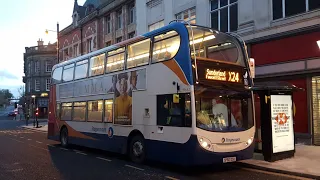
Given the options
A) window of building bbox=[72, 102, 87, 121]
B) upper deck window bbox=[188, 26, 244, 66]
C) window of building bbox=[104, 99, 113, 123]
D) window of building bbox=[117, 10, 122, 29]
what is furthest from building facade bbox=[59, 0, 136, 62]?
upper deck window bbox=[188, 26, 244, 66]

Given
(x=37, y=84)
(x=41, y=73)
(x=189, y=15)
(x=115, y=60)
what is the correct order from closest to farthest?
(x=115, y=60) < (x=189, y=15) < (x=41, y=73) < (x=37, y=84)

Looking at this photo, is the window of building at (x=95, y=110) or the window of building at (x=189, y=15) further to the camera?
the window of building at (x=189, y=15)

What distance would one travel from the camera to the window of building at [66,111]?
16.5 m

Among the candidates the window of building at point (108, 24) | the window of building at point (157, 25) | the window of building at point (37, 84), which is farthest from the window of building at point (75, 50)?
the window of building at point (37, 84)

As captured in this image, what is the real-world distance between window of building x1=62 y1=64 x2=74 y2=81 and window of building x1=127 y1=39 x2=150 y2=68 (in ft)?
16.5

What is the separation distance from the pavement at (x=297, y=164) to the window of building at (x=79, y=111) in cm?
724

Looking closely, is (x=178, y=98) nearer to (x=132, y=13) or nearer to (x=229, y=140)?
(x=229, y=140)

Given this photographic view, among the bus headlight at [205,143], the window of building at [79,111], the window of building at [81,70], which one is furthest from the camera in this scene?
the window of building at [81,70]

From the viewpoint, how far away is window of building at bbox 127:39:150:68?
1157 centimetres

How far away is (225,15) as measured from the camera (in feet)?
63.3

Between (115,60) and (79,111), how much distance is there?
3.67 meters

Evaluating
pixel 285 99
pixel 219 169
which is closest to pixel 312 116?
pixel 285 99

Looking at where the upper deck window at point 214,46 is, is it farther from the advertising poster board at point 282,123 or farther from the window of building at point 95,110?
the window of building at point 95,110

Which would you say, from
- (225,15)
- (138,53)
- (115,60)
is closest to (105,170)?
(138,53)
